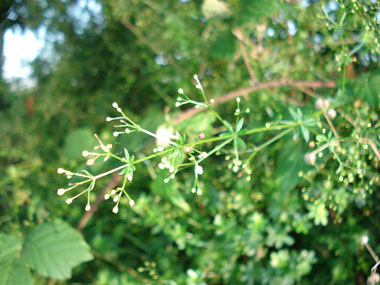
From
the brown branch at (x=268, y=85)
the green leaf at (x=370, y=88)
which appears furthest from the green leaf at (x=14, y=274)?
the green leaf at (x=370, y=88)

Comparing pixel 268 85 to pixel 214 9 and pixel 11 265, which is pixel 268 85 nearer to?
pixel 214 9

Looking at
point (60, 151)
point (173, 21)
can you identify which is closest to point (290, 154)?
point (173, 21)

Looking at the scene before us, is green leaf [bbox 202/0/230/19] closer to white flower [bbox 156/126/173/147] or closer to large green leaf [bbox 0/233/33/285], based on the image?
white flower [bbox 156/126/173/147]

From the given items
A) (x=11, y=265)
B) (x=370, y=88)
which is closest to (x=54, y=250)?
(x=11, y=265)

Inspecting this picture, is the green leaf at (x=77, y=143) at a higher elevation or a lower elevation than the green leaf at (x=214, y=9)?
lower

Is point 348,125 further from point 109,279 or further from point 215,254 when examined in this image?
point 109,279

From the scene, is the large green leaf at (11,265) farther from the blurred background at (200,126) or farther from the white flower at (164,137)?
the white flower at (164,137)

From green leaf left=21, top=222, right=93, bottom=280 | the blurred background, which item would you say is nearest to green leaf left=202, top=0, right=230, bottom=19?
the blurred background
